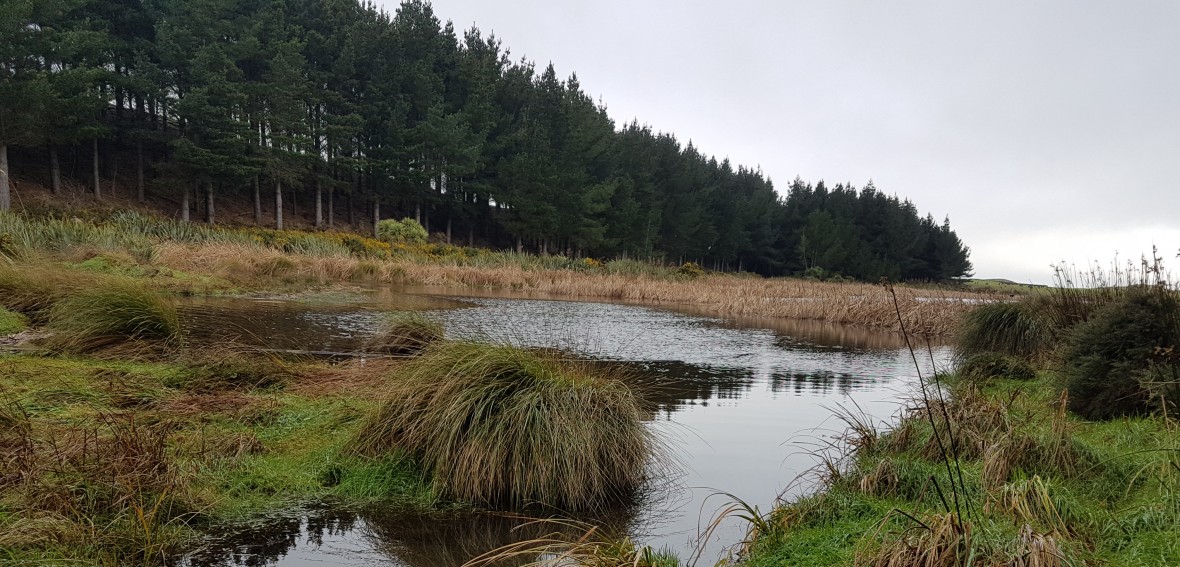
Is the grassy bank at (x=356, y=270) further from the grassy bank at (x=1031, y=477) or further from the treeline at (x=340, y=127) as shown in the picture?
the treeline at (x=340, y=127)

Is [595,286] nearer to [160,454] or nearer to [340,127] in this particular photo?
[160,454]

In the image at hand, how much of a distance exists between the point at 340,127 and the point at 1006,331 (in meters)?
41.1

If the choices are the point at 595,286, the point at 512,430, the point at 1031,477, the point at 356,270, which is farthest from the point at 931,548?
the point at 595,286

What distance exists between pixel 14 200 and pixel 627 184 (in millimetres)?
39736

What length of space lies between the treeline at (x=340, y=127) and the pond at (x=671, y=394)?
89.2 feet

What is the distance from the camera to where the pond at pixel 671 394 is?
366 cm

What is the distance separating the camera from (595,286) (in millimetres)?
25984

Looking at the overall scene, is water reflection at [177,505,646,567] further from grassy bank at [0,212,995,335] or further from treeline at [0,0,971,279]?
treeline at [0,0,971,279]

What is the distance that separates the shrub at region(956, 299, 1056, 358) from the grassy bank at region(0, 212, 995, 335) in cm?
365

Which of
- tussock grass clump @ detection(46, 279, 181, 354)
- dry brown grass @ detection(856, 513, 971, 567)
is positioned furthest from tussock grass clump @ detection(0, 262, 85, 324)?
dry brown grass @ detection(856, 513, 971, 567)

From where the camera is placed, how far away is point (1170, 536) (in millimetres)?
3164

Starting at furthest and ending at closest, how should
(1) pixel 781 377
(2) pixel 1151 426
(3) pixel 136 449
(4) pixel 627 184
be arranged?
(4) pixel 627 184, (1) pixel 781 377, (2) pixel 1151 426, (3) pixel 136 449

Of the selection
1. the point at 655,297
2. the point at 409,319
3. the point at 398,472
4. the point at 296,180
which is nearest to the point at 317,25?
the point at 296,180

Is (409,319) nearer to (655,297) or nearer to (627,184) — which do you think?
(655,297)
